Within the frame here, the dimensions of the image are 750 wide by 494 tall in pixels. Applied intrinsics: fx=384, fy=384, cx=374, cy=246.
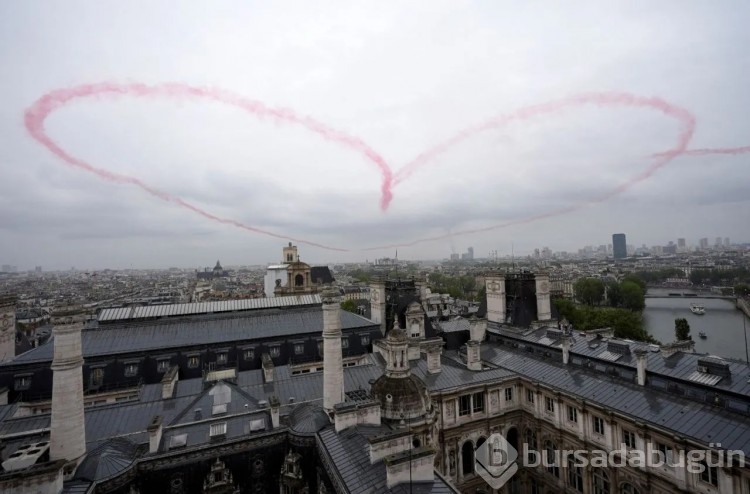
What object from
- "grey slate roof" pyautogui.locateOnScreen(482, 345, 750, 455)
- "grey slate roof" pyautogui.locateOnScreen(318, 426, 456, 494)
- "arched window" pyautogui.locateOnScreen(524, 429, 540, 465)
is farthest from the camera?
"arched window" pyautogui.locateOnScreen(524, 429, 540, 465)

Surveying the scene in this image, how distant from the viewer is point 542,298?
42844 mm

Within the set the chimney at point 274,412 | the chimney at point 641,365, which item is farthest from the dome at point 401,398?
the chimney at point 641,365

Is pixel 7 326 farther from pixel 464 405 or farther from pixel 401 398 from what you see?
pixel 464 405

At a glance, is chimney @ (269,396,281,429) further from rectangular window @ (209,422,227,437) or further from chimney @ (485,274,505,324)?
chimney @ (485,274,505,324)

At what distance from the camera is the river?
70.3 meters

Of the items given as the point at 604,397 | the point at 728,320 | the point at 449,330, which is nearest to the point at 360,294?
the point at 449,330

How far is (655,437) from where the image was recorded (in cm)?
2188

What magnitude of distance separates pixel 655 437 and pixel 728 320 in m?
109

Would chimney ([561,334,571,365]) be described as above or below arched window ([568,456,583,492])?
above

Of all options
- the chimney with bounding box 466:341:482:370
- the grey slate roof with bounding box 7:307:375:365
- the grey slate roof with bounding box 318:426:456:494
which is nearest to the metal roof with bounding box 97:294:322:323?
the grey slate roof with bounding box 7:307:375:365

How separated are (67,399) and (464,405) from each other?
85.7 ft

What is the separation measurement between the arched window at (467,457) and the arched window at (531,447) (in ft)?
15.4

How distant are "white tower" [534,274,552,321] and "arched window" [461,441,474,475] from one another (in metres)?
17.7

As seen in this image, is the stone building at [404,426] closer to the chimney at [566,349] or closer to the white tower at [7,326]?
the chimney at [566,349]
